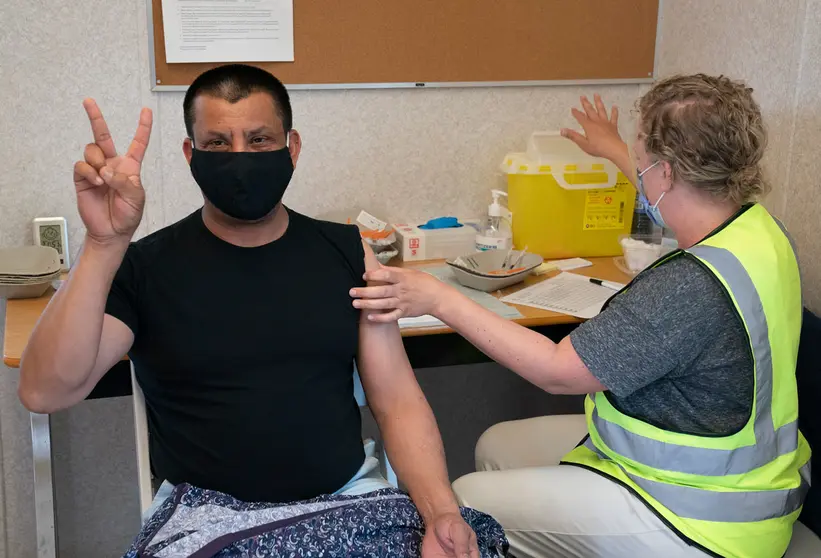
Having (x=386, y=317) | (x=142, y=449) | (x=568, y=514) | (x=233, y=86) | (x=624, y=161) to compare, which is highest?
(x=233, y=86)

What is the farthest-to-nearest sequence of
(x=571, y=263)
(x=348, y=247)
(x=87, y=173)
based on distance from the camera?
(x=571, y=263) < (x=348, y=247) < (x=87, y=173)

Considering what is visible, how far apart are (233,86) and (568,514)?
→ 1043 millimetres

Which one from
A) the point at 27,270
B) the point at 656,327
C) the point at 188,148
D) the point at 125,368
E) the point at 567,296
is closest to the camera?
the point at 656,327

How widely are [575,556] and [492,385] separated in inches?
47.6

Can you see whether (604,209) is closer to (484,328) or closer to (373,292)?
(484,328)

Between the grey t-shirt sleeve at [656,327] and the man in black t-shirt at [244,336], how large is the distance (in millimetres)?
380

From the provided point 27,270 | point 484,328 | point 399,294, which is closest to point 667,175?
point 484,328

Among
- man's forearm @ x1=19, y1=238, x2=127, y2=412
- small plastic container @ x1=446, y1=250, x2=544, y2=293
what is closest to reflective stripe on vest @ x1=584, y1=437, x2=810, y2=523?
small plastic container @ x1=446, y1=250, x2=544, y2=293

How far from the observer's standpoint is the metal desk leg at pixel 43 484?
2.10 meters

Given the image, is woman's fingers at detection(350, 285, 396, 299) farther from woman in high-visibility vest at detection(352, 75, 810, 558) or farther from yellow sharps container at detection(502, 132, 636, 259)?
yellow sharps container at detection(502, 132, 636, 259)

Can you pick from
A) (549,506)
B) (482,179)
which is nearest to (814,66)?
(482,179)

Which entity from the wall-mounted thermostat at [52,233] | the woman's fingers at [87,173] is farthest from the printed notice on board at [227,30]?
the woman's fingers at [87,173]

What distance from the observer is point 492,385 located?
281 centimetres

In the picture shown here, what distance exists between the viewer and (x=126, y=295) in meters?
1.46
